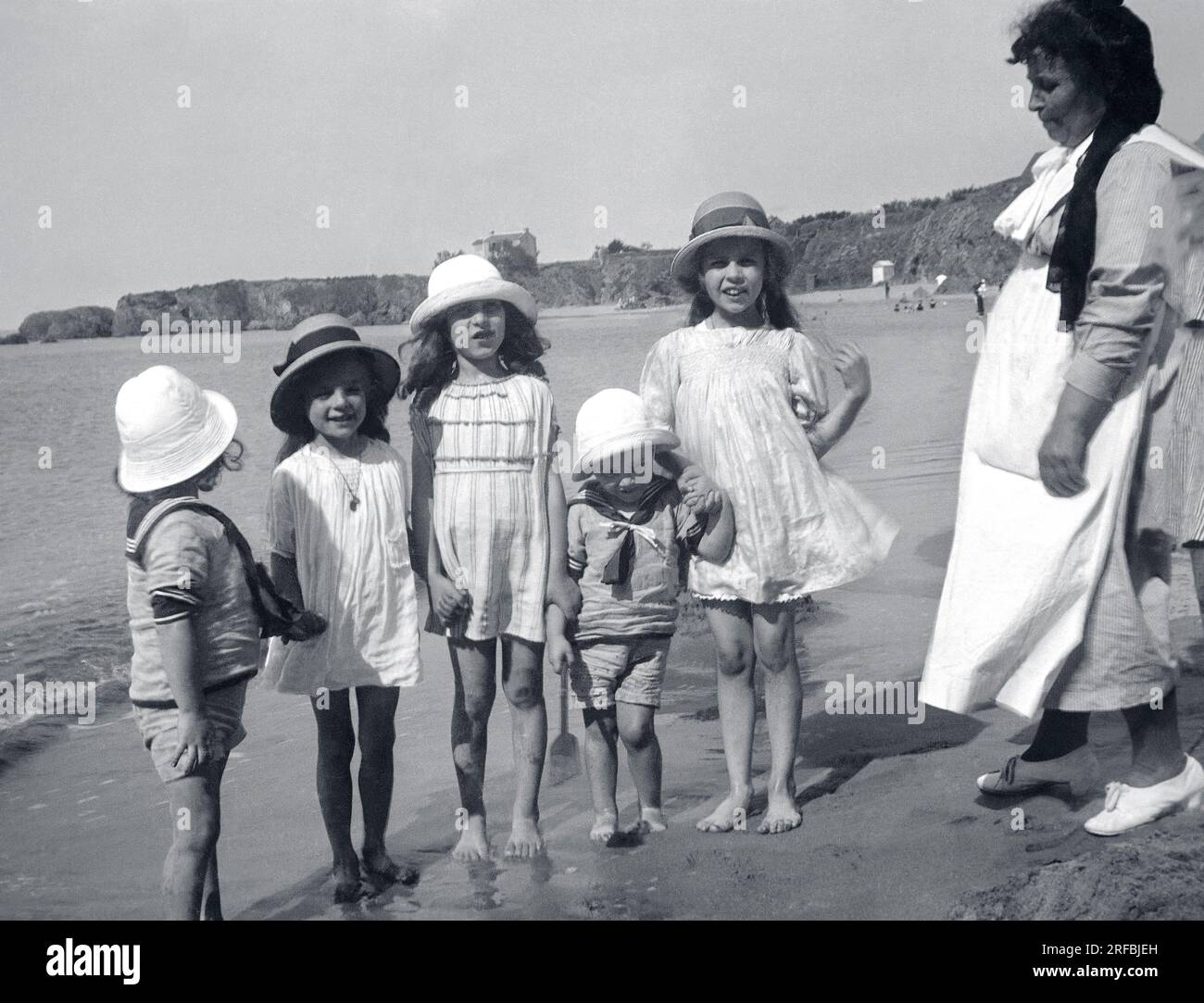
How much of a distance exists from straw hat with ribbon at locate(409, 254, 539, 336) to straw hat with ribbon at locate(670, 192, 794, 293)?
45 cm

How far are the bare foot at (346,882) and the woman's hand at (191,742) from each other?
58 cm

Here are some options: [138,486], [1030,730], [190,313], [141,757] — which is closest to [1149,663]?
[1030,730]

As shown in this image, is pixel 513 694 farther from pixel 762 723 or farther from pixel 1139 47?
pixel 1139 47

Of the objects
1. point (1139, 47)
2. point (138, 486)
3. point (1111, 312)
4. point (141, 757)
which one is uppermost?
point (1139, 47)

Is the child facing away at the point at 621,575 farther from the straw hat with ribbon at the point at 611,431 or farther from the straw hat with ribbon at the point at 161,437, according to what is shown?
the straw hat with ribbon at the point at 161,437

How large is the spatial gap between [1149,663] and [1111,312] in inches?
31.9

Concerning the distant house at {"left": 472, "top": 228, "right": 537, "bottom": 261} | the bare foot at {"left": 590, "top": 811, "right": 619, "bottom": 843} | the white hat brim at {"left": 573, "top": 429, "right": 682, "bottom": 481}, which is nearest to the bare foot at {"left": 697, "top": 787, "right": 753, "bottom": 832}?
→ the bare foot at {"left": 590, "top": 811, "right": 619, "bottom": 843}

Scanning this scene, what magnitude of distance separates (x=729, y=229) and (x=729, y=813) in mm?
1561

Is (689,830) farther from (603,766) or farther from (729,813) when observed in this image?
(603,766)

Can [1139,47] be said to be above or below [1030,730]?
above

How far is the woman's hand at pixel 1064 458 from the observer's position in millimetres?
2936

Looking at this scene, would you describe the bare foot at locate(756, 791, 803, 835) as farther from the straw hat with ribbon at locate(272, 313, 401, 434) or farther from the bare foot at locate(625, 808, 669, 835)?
the straw hat with ribbon at locate(272, 313, 401, 434)

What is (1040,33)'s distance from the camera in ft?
9.88

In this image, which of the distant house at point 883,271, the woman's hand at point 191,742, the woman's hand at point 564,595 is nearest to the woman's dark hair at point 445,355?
the woman's hand at point 564,595
